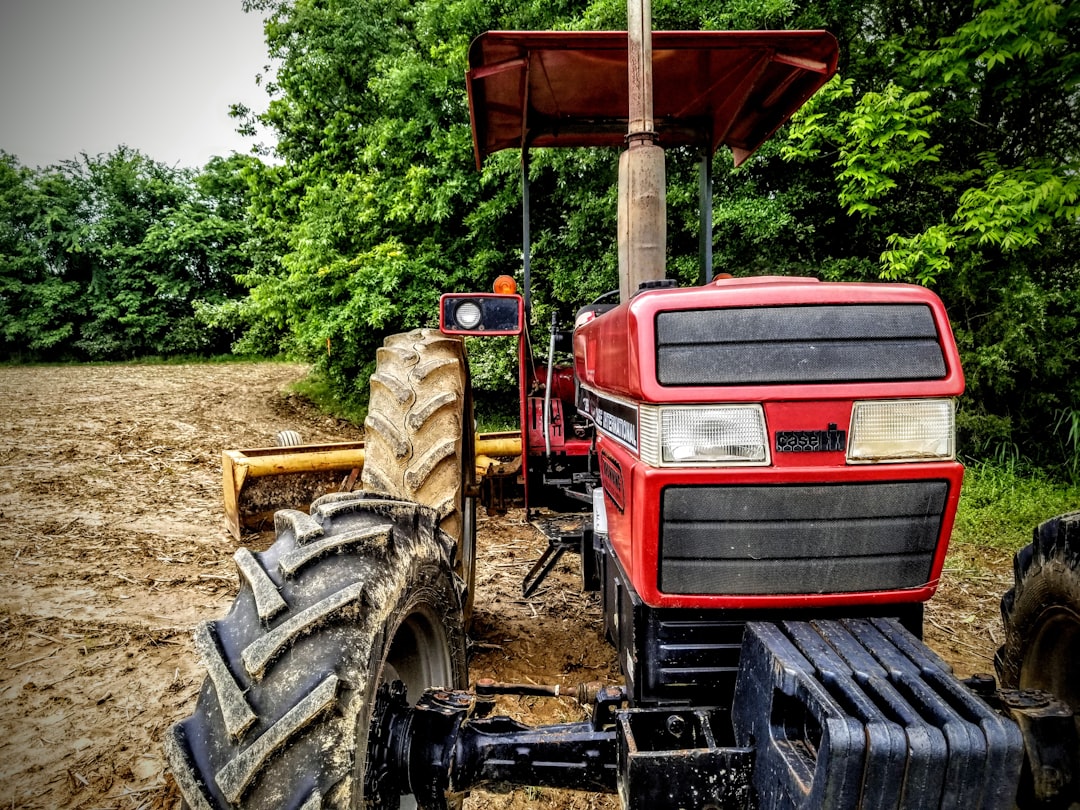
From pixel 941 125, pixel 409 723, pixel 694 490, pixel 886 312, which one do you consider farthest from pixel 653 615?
pixel 941 125

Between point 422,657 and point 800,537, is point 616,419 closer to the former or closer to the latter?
point 800,537

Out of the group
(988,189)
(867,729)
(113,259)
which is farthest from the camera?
(113,259)

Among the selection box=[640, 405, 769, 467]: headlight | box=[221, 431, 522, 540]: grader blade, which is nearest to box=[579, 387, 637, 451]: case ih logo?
box=[640, 405, 769, 467]: headlight

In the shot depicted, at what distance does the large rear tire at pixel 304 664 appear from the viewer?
3.80ft

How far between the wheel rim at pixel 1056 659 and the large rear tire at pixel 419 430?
171 cm

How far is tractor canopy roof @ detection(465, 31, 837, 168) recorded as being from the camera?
2381 mm

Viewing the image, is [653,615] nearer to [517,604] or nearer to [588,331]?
[588,331]

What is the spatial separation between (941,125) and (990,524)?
4322 mm

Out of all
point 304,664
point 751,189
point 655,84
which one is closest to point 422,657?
point 304,664

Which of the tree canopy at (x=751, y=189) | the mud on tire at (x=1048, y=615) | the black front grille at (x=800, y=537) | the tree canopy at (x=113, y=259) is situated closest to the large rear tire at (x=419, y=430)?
the black front grille at (x=800, y=537)

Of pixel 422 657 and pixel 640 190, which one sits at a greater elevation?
pixel 640 190

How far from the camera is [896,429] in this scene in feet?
4.56

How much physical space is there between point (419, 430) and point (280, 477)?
1.92 m

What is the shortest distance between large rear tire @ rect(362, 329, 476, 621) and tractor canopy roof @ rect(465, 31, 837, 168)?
1.09 metres
